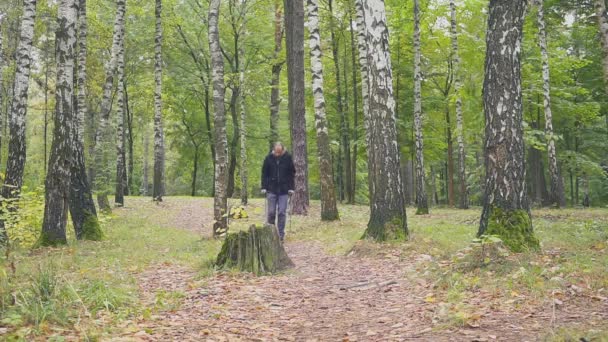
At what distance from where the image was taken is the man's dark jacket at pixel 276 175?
10.7 m

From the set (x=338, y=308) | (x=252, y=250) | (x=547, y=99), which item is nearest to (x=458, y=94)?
(x=547, y=99)

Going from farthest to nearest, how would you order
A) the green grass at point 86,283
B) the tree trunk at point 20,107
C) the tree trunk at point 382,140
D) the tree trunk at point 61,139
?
the tree trunk at point 20,107 → the tree trunk at point 61,139 → the tree trunk at point 382,140 → the green grass at point 86,283

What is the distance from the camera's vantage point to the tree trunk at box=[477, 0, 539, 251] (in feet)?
22.8

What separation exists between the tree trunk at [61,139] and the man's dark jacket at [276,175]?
4.28 metres

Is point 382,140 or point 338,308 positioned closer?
point 338,308

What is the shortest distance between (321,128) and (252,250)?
7707mm

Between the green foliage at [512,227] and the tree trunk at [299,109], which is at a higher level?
the tree trunk at [299,109]

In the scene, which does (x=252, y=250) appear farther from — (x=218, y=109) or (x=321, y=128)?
(x=321, y=128)

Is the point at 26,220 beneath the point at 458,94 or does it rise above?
beneath

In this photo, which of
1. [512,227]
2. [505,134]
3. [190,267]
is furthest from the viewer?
[190,267]

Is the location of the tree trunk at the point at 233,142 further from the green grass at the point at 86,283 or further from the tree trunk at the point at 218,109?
the green grass at the point at 86,283

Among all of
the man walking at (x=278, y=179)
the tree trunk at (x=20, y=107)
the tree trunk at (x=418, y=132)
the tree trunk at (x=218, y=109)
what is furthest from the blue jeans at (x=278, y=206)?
the tree trunk at (x=418, y=132)

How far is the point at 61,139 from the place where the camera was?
991 centimetres

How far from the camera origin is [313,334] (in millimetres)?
4934
